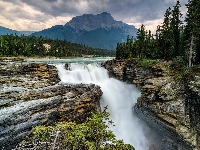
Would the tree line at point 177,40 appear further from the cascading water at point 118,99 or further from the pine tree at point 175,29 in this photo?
the cascading water at point 118,99

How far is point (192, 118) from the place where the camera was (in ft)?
64.5

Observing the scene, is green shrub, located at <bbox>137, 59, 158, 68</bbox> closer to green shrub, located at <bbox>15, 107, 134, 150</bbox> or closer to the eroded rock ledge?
the eroded rock ledge

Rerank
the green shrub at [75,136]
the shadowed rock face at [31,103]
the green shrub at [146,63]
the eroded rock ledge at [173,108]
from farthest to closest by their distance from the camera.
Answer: the green shrub at [146,63]
the eroded rock ledge at [173,108]
the shadowed rock face at [31,103]
the green shrub at [75,136]

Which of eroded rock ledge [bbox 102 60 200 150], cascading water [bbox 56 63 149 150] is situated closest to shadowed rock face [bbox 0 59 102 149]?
cascading water [bbox 56 63 149 150]

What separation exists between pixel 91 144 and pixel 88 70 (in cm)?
3090

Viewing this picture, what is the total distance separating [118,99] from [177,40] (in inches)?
800

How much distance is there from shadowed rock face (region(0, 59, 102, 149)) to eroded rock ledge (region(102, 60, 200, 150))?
838 centimetres

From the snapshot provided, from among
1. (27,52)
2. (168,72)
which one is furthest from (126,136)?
(27,52)

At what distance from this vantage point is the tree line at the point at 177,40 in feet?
87.6

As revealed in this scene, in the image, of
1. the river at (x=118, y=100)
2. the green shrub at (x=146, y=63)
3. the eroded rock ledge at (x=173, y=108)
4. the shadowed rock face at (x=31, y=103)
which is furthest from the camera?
the green shrub at (x=146, y=63)

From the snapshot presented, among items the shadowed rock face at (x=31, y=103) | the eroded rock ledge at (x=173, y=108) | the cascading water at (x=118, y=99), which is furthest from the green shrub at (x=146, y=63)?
the shadowed rock face at (x=31, y=103)

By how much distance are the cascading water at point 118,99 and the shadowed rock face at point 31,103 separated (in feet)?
21.3

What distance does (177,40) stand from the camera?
35.7 m

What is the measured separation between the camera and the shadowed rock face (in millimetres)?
13648
